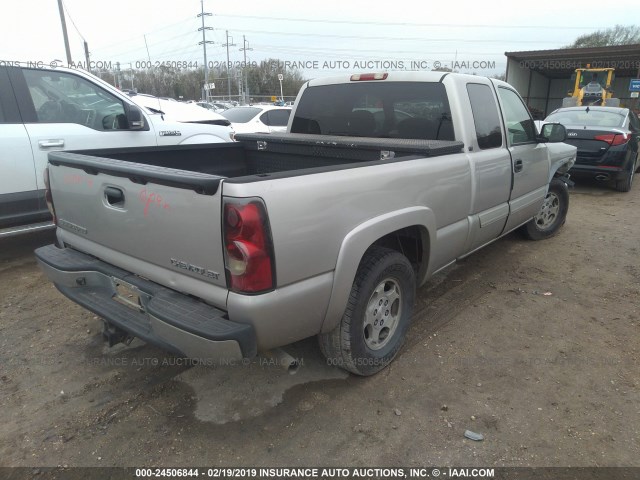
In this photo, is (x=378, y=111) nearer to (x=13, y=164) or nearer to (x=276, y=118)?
(x=13, y=164)

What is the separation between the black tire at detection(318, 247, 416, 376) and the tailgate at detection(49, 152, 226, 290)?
0.85 m

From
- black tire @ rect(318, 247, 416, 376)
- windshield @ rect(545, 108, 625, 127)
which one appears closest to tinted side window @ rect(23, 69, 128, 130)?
black tire @ rect(318, 247, 416, 376)

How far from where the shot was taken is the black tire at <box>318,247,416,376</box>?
266cm

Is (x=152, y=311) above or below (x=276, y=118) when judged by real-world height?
below

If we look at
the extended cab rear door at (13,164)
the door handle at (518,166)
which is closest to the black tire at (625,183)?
the door handle at (518,166)

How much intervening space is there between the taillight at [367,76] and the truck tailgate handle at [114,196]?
2424 millimetres

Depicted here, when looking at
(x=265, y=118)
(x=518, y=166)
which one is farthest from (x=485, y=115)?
(x=265, y=118)

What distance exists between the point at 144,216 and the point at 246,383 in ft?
4.17

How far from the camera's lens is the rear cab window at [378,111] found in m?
3.63

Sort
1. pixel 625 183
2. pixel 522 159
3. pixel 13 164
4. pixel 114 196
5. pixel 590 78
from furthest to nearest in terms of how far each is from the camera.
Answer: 1. pixel 590 78
2. pixel 625 183
3. pixel 13 164
4. pixel 522 159
5. pixel 114 196

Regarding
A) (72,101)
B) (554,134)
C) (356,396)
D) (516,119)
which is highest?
(72,101)

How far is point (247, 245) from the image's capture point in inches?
79.6

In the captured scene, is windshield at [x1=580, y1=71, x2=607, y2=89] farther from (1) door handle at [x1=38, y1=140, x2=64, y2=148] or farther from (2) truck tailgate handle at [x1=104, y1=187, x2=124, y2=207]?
(2) truck tailgate handle at [x1=104, y1=187, x2=124, y2=207]

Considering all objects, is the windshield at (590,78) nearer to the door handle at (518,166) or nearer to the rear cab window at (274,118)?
the rear cab window at (274,118)
